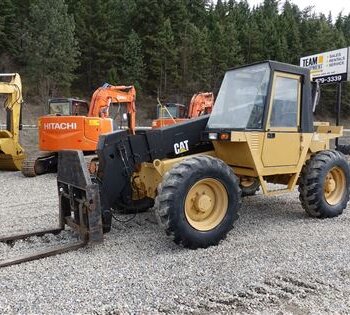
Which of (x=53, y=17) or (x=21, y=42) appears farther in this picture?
(x=21, y=42)

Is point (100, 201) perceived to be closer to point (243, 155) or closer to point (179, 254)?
point (179, 254)

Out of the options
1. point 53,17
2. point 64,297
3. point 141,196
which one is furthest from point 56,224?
point 53,17

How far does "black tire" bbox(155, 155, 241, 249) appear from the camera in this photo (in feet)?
16.2

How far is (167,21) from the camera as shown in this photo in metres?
39.8

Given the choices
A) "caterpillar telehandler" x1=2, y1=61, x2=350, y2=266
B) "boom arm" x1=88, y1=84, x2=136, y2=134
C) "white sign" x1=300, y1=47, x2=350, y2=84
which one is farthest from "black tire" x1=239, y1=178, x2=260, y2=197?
"white sign" x1=300, y1=47, x2=350, y2=84

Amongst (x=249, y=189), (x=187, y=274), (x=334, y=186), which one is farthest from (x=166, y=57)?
(x=187, y=274)

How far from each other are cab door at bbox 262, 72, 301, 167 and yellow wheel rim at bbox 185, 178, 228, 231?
0.94 meters

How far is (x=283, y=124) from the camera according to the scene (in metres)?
6.18

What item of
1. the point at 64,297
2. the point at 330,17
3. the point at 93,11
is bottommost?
the point at 64,297

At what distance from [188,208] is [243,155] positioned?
121 centimetres

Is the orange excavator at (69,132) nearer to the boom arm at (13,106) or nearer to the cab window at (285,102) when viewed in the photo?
the boom arm at (13,106)

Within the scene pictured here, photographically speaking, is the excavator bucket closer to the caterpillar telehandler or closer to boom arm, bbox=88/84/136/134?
the caterpillar telehandler

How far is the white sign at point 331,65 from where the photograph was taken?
52.4ft

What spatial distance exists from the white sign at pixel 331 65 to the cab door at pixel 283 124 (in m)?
10.3
